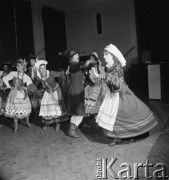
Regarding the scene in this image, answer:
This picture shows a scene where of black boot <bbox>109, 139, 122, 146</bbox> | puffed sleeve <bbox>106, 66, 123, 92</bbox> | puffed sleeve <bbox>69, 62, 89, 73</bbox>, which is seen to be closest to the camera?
puffed sleeve <bbox>106, 66, 123, 92</bbox>

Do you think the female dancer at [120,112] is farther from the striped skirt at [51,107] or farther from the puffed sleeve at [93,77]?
the striped skirt at [51,107]

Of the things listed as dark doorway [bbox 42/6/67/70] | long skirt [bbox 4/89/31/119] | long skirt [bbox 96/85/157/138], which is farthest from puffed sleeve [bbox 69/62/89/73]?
dark doorway [bbox 42/6/67/70]

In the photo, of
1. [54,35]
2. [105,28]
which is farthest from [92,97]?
[105,28]

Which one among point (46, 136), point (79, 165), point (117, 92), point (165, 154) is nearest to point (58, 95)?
point (46, 136)

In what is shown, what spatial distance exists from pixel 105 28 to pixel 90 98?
9.07m

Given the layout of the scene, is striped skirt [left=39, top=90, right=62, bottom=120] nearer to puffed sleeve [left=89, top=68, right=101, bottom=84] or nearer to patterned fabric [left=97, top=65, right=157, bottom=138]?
puffed sleeve [left=89, top=68, right=101, bottom=84]

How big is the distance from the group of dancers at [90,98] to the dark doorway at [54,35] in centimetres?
676

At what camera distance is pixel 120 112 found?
3.54 meters

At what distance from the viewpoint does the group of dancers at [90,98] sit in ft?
11.6

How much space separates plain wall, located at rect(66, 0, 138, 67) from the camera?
482 inches

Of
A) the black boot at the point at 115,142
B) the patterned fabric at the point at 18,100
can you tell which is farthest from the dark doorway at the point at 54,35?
the black boot at the point at 115,142

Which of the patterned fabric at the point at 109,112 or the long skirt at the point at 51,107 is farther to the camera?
the long skirt at the point at 51,107

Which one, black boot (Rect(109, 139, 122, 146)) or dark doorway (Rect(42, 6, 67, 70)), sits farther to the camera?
dark doorway (Rect(42, 6, 67, 70))

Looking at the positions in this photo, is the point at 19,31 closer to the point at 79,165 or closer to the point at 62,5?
the point at 62,5
